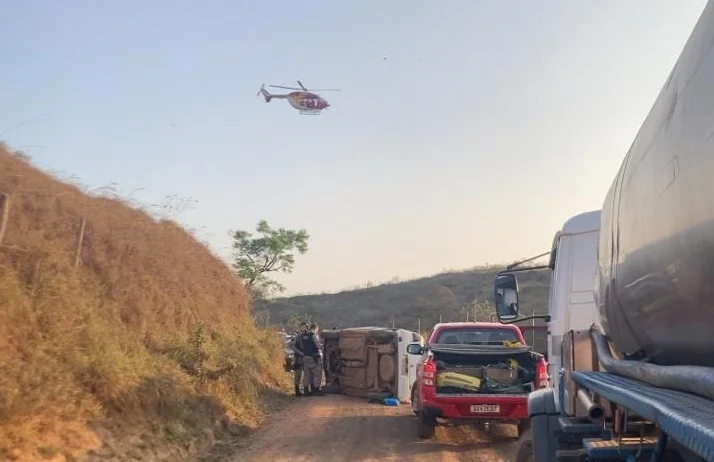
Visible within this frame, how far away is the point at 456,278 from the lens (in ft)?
233

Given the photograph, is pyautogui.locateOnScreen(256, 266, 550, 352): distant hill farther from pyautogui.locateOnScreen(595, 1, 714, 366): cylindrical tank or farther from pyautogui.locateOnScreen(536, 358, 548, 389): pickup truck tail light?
pyautogui.locateOnScreen(595, 1, 714, 366): cylindrical tank

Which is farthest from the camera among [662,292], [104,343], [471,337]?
[471,337]

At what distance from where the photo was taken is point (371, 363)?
1708cm

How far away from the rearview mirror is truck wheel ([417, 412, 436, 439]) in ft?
12.6

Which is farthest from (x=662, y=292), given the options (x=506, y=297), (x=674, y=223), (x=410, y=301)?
(x=410, y=301)

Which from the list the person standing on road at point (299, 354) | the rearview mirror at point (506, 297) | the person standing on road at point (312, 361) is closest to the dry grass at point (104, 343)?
the person standing on road at point (299, 354)

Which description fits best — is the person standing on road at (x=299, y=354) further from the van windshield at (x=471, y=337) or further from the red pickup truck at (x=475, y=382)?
the red pickup truck at (x=475, y=382)

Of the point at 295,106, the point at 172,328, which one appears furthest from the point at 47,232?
the point at 295,106

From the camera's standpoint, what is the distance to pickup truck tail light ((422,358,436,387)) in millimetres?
10789

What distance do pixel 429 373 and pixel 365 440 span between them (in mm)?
1488

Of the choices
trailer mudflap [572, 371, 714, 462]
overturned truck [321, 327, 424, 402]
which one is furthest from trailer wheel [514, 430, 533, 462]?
overturned truck [321, 327, 424, 402]

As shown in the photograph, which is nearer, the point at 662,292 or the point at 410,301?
the point at 662,292

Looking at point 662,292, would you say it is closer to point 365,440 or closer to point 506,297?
point 506,297

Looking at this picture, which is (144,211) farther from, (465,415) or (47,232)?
(465,415)
